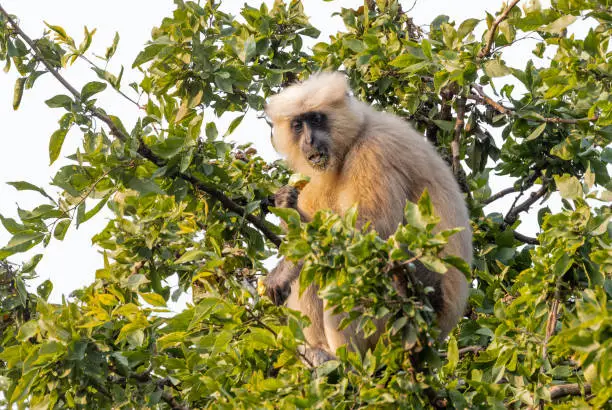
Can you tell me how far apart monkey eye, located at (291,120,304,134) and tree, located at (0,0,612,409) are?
0.53m

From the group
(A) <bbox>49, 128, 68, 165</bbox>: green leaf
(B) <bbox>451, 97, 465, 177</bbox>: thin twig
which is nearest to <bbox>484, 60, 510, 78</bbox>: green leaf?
(B) <bbox>451, 97, 465, 177</bbox>: thin twig

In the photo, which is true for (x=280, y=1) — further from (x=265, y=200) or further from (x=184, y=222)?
(x=184, y=222)

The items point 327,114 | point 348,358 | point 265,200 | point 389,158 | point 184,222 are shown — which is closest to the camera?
point 348,358

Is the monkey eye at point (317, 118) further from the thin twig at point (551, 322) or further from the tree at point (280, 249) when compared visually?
the thin twig at point (551, 322)

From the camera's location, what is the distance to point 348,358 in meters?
4.12

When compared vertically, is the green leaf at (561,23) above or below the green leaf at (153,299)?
above

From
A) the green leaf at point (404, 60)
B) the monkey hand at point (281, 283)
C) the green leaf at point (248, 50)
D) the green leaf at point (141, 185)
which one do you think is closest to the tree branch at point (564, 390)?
the monkey hand at point (281, 283)

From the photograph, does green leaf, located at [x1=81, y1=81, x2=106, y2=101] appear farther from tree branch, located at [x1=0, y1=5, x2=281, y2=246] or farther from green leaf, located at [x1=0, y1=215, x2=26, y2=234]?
green leaf, located at [x1=0, y1=215, x2=26, y2=234]

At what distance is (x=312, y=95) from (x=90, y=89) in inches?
96.2

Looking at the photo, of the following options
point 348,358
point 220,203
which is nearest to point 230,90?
point 220,203

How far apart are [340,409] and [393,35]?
374 cm

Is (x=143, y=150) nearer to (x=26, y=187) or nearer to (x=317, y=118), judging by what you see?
(x=26, y=187)

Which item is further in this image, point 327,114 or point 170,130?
point 327,114

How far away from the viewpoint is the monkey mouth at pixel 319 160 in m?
6.54
